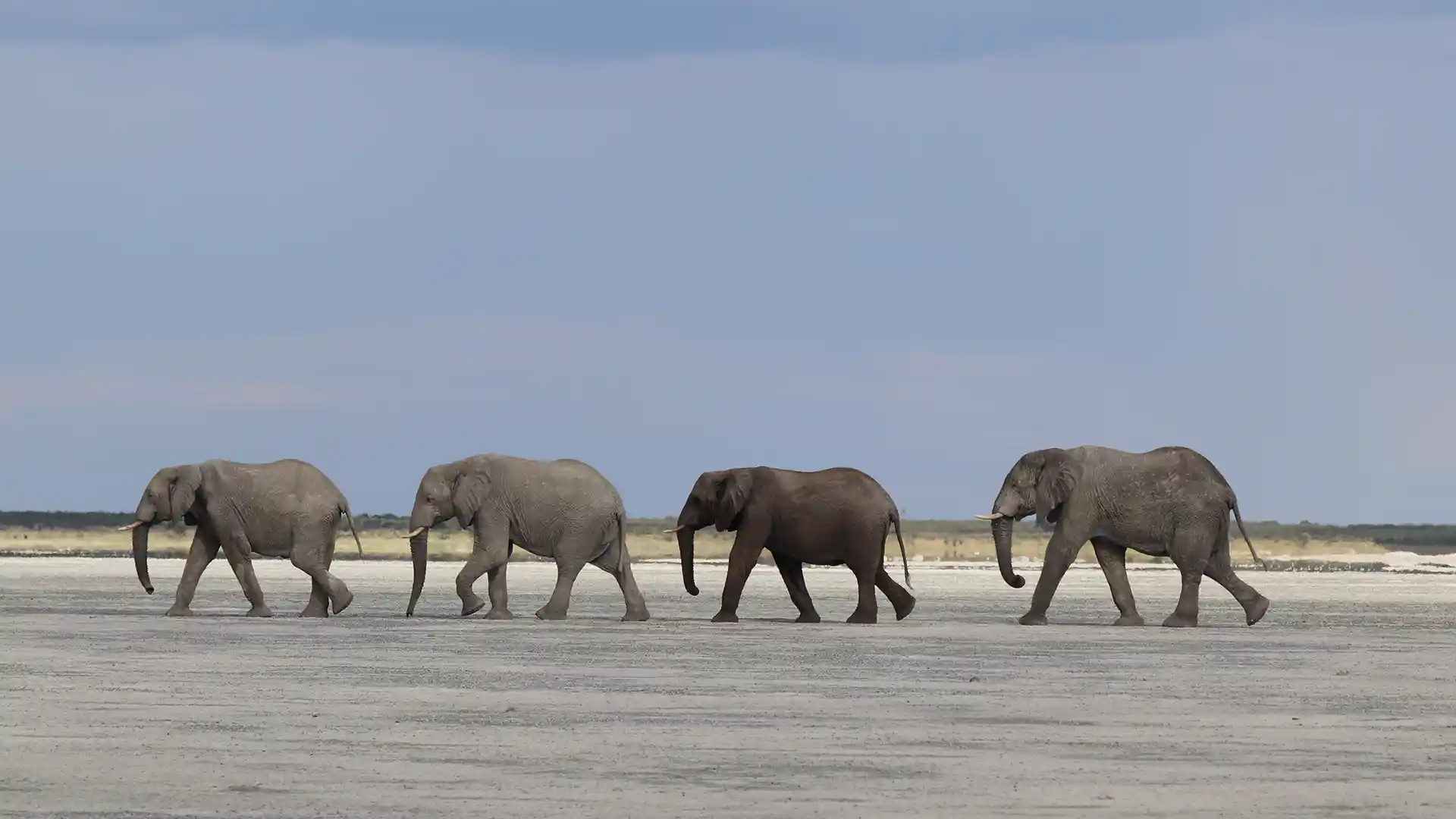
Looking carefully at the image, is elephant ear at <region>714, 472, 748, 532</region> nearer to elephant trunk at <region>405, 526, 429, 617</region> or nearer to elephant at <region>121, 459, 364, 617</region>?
elephant trunk at <region>405, 526, 429, 617</region>

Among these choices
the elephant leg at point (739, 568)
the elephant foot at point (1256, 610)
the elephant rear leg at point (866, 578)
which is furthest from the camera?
the elephant foot at point (1256, 610)

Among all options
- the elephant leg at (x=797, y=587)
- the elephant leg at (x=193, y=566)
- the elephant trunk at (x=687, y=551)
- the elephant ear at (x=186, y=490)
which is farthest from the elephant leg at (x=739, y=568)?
the elephant ear at (x=186, y=490)

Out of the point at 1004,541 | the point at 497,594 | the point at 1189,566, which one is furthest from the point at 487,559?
the point at 1189,566

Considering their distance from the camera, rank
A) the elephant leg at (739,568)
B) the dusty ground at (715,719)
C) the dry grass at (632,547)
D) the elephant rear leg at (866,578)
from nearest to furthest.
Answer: the dusty ground at (715,719) → the elephant rear leg at (866,578) → the elephant leg at (739,568) → the dry grass at (632,547)

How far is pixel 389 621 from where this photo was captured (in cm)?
2889

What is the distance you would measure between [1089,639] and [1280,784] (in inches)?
529

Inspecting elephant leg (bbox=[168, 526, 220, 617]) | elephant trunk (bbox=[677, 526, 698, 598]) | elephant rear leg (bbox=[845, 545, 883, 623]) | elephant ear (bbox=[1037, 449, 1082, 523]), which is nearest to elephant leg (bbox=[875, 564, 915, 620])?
elephant rear leg (bbox=[845, 545, 883, 623])

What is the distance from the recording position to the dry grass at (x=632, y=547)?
86125 millimetres

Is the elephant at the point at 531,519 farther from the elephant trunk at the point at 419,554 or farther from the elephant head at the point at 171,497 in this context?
the elephant head at the point at 171,497

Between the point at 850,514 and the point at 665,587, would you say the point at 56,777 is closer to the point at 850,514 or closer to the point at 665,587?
the point at 850,514

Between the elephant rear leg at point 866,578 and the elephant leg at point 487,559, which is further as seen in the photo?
the elephant leg at point 487,559

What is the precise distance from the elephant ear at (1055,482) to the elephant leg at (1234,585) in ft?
6.49

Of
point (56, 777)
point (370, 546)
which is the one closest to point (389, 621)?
point (56, 777)

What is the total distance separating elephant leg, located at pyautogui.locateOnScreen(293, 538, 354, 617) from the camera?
99.4ft
